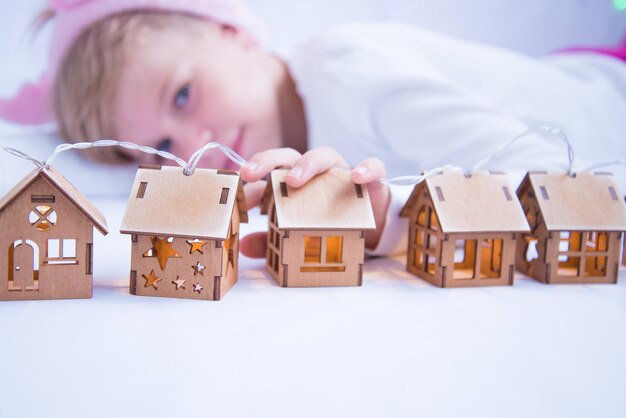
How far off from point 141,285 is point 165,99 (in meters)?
1.22

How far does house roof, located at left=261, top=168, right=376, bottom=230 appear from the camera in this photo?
2.76 ft

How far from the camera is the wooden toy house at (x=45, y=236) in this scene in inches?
29.4

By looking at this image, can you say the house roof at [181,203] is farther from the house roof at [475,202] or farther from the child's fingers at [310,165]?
the house roof at [475,202]

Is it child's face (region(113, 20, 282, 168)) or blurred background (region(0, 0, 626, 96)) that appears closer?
child's face (region(113, 20, 282, 168))

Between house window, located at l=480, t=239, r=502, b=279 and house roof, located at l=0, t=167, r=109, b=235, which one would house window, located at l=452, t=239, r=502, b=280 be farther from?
house roof, located at l=0, t=167, r=109, b=235

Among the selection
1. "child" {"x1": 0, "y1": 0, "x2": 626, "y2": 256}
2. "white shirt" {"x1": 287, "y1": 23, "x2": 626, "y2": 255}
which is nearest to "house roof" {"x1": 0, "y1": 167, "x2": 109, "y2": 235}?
"child" {"x1": 0, "y1": 0, "x2": 626, "y2": 256}

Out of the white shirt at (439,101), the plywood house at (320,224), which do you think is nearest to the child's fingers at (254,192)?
the plywood house at (320,224)

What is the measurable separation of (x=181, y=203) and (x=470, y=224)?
433 millimetres

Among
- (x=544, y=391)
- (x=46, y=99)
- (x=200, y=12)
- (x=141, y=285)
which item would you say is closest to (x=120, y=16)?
(x=200, y=12)

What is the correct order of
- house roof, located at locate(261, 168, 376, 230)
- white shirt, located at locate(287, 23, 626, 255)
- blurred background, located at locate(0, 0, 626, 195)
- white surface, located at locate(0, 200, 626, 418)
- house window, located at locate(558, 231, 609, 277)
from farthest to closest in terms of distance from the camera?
blurred background, located at locate(0, 0, 626, 195) → white shirt, located at locate(287, 23, 626, 255) → house window, located at locate(558, 231, 609, 277) → house roof, located at locate(261, 168, 376, 230) → white surface, located at locate(0, 200, 626, 418)

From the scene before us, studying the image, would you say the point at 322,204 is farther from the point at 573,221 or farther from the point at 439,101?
the point at 439,101

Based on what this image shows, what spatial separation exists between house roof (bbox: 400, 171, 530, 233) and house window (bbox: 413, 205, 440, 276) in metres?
0.03

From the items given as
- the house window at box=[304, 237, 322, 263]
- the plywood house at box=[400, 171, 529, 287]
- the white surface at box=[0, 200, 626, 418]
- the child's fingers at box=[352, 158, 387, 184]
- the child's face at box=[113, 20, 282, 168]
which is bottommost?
the white surface at box=[0, 200, 626, 418]

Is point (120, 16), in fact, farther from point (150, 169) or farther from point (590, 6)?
point (590, 6)
